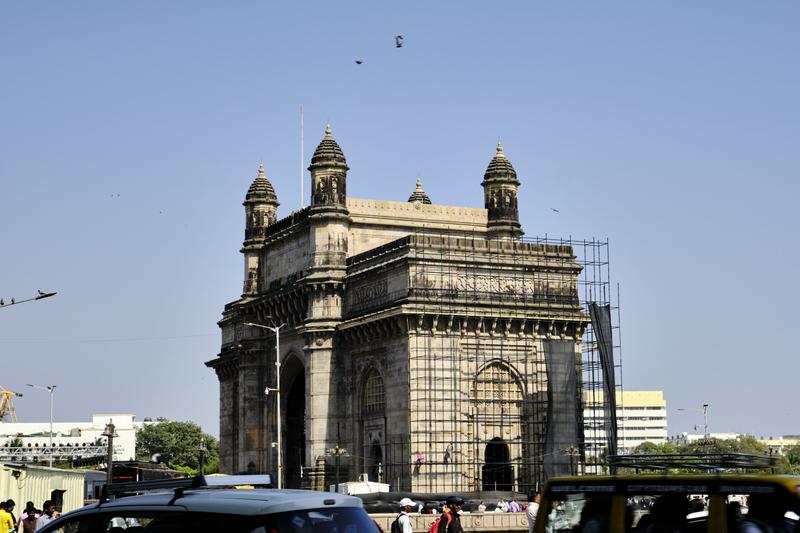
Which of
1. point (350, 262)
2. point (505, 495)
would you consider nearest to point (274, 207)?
point (350, 262)

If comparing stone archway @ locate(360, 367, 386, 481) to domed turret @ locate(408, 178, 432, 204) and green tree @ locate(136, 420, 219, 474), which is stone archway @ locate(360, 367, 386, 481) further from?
green tree @ locate(136, 420, 219, 474)

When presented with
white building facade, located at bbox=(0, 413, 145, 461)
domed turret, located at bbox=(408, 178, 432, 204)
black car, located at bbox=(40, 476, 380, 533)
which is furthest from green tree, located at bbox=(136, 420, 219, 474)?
black car, located at bbox=(40, 476, 380, 533)

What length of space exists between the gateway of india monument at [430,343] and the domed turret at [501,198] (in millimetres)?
87

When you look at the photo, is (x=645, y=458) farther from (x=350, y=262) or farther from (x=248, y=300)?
(x=248, y=300)

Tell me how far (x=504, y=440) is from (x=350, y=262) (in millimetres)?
13483

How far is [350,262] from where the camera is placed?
7331 centimetres

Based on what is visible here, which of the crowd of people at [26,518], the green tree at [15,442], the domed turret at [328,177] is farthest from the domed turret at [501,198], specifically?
the green tree at [15,442]

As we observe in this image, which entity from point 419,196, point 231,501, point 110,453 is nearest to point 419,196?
point 419,196

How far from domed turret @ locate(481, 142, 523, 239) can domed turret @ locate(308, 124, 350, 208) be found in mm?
8864

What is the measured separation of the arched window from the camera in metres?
68.5

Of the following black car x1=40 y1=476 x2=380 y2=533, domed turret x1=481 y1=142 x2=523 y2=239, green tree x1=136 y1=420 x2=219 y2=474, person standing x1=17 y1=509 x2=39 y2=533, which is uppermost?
domed turret x1=481 y1=142 x2=523 y2=239

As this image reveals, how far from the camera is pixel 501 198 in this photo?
257 feet

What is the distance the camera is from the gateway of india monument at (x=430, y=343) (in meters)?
64.9

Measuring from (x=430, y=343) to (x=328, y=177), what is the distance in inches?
541
